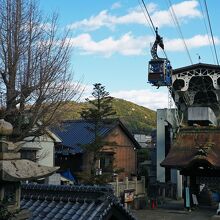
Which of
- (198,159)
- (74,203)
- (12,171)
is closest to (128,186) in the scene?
(198,159)

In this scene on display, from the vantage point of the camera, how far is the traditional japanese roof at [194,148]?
23369mm

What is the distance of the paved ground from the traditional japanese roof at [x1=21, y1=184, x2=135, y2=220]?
15543 millimetres

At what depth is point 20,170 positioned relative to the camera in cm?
607

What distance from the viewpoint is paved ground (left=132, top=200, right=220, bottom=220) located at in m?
22.5

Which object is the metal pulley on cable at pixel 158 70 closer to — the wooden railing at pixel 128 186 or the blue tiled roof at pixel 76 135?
the wooden railing at pixel 128 186

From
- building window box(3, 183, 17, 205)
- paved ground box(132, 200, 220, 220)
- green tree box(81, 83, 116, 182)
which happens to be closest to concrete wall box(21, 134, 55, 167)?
green tree box(81, 83, 116, 182)

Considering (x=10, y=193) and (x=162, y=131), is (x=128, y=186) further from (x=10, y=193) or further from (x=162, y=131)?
(x=10, y=193)

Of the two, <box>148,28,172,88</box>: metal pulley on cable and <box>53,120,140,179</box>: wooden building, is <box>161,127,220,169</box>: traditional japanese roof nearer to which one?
<box>148,28,172,88</box>: metal pulley on cable

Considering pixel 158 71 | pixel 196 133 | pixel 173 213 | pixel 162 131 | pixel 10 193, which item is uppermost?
pixel 158 71

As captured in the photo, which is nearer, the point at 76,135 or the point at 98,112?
the point at 98,112

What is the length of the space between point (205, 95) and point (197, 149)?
46.6ft

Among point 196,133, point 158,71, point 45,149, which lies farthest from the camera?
point 196,133

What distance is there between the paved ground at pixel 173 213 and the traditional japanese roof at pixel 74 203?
15.5m

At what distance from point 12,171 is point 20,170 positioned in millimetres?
189
